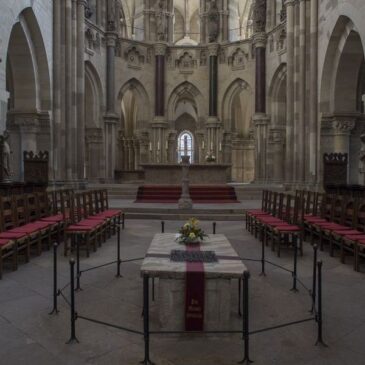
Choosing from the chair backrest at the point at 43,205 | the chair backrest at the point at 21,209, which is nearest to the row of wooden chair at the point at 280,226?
the chair backrest at the point at 21,209

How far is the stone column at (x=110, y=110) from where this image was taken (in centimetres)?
2530

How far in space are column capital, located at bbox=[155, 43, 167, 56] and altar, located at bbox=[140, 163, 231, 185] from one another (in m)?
11.8

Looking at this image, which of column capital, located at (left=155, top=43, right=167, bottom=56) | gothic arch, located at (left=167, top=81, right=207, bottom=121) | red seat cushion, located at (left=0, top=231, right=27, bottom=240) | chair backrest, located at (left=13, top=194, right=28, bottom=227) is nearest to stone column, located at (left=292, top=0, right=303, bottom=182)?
gothic arch, located at (left=167, top=81, right=207, bottom=121)

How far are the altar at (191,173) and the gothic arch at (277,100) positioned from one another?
7566 mm

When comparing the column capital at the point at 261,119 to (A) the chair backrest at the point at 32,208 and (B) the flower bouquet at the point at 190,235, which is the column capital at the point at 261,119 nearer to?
(A) the chair backrest at the point at 32,208

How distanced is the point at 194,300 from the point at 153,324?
534mm

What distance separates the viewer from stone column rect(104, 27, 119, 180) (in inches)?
996

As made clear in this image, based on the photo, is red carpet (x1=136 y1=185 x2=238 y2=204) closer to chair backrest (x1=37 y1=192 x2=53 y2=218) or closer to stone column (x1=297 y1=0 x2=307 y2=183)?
stone column (x1=297 y1=0 x2=307 y2=183)

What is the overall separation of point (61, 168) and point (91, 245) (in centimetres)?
1044

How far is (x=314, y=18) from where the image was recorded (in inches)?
680

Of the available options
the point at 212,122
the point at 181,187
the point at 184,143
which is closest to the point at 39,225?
the point at 181,187

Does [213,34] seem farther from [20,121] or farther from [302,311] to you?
[302,311]

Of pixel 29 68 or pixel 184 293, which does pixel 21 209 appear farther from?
pixel 29 68

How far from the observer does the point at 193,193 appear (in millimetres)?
17469
